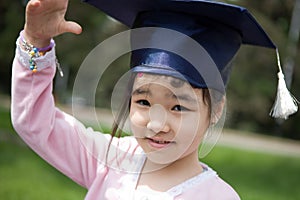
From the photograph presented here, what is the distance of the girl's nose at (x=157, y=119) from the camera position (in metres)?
1.75

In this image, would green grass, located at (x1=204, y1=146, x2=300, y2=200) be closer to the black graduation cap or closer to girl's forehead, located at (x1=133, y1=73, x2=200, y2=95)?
the black graduation cap

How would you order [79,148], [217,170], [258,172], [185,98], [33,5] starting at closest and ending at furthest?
[33,5]
[185,98]
[79,148]
[217,170]
[258,172]

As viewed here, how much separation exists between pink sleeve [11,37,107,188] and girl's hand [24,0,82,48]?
0.06m

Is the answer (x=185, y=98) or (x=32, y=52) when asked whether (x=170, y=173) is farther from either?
(x=32, y=52)

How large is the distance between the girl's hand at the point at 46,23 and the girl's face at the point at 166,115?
285mm

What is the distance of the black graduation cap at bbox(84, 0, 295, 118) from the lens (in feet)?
5.93

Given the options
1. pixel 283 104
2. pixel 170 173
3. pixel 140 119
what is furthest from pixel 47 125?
pixel 283 104

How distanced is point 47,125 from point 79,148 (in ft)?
0.51

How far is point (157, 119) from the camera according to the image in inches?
69.6

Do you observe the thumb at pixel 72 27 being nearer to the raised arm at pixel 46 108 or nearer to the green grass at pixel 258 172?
the raised arm at pixel 46 108

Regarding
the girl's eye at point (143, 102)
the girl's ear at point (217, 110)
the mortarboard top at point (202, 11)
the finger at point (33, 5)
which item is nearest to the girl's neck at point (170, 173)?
the girl's ear at point (217, 110)

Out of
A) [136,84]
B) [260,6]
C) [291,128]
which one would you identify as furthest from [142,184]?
[291,128]

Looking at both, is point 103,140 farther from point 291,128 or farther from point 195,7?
point 291,128

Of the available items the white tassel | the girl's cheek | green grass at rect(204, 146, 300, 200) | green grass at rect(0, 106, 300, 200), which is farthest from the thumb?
green grass at rect(204, 146, 300, 200)
